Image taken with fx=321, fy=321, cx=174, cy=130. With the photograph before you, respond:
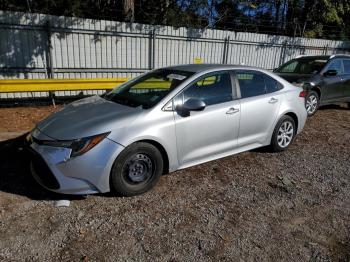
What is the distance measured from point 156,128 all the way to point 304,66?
662cm

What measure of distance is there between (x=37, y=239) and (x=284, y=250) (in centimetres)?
232

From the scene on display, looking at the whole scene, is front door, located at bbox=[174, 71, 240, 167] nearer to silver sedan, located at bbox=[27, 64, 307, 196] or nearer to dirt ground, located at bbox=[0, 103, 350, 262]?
silver sedan, located at bbox=[27, 64, 307, 196]

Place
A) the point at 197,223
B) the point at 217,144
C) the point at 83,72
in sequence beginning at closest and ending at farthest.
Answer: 1. the point at 197,223
2. the point at 217,144
3. the point at 83,72

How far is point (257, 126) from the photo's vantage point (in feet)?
16.2

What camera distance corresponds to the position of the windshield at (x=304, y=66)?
28.3 feet

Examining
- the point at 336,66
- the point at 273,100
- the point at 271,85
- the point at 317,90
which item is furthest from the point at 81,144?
the point at 336,66

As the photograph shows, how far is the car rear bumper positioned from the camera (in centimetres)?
341

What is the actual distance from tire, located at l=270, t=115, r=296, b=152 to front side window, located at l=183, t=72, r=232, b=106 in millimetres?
1235

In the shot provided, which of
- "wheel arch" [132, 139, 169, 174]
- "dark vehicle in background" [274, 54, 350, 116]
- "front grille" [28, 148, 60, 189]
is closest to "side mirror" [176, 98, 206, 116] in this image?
"wheel arch" [132, 139, 169, 174]

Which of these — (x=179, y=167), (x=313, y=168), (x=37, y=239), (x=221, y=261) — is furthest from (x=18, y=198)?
(x=313, y=168)

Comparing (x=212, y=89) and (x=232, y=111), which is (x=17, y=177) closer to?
(x=212, y=89)

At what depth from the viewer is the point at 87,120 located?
12.3 ft

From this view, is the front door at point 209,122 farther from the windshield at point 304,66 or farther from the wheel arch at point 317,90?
the windshield at point 304,66

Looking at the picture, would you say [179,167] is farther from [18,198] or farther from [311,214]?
[18,198]
